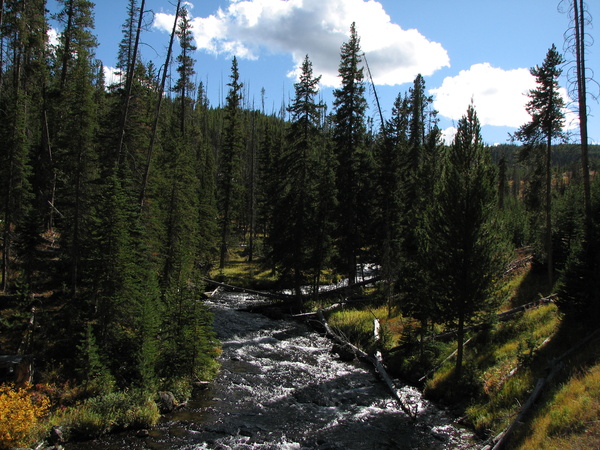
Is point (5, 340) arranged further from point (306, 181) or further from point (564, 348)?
point (564, 348)

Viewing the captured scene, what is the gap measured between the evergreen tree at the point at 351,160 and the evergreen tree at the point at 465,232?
16.4m

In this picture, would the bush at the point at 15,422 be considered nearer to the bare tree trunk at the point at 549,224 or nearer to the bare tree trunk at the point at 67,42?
the bare tree trunk at the point at 549,224

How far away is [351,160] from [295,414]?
22.2m

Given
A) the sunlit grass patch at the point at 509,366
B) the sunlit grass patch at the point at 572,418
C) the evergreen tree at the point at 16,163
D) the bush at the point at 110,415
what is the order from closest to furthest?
the sunlit grass patch at the point at 572,418
the bush at the point at 110,415
the sunlit grass patch at the point at 509,366
the evergreen tree at the point at 16,163

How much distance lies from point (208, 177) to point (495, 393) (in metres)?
47.5

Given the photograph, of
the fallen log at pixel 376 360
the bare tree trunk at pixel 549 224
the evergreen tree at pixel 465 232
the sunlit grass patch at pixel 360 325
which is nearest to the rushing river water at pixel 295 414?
the fallen log at pixel 376 360

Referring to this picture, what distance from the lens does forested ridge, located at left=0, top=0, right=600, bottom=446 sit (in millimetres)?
15008

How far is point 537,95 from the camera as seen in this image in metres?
23.9

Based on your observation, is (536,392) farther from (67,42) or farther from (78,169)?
(67,42)

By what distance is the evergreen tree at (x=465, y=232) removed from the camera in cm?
1463

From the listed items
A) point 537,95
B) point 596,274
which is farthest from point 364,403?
point 537,95

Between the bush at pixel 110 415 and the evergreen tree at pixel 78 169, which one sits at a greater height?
the evergreen tree at pixel 78 169

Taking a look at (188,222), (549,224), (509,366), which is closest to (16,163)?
(188,222)

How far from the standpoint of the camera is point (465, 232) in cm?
1498
